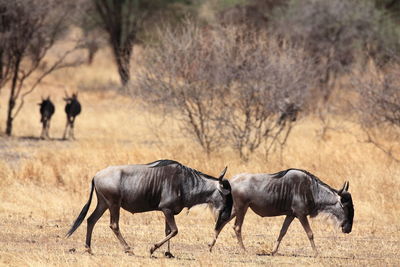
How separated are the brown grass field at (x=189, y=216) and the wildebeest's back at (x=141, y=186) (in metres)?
0.46

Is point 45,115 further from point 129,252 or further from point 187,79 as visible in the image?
point 129,252

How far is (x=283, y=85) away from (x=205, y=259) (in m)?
9.68

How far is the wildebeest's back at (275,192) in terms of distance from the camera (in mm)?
10930

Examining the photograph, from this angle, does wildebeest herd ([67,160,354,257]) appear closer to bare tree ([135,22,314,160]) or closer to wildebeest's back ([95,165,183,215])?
wildebeest's back ([95,165,183,215])

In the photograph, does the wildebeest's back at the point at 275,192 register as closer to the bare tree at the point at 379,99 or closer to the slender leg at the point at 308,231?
the slender leg at the point at 308,231

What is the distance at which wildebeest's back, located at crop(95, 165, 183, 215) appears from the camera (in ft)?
33.9

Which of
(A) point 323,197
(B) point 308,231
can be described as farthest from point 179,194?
(A) point 323,197

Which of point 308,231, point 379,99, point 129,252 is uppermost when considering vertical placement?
point 379,99

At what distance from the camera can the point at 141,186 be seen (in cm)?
1031

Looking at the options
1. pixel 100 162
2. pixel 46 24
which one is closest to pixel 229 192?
pixel 100 162

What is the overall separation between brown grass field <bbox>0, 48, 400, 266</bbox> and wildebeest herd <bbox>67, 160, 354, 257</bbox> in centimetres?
25

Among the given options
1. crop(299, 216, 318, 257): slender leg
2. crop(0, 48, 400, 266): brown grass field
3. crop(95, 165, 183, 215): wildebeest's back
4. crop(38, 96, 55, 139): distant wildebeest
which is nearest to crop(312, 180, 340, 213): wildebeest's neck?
crop(299, 216, 318, 257): slender leg

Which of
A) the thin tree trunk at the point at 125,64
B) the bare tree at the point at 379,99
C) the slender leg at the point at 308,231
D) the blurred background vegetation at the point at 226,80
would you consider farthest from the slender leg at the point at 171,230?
the thin tree trunk at the point at 125,64

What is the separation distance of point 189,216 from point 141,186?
394 centimetres
